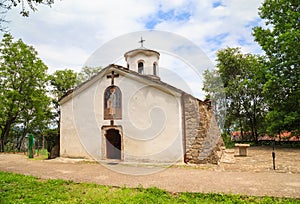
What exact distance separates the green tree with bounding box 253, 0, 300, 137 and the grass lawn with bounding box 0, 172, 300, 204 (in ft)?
50.7

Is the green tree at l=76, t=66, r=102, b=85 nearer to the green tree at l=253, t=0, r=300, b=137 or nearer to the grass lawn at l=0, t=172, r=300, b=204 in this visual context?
the green tree at l=253, t=0, r=300, b=137

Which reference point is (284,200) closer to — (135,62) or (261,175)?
(261,175)

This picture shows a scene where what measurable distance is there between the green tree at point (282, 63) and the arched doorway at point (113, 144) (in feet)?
44.6

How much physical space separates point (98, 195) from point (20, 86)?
21.3 m

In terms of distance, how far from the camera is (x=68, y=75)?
28734 millimetres

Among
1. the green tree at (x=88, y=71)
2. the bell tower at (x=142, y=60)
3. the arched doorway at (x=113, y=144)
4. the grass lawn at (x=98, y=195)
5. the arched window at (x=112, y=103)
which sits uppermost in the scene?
the green tree at (x=88, y=71)

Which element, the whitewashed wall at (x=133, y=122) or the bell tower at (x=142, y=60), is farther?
the bell tower at (x=142, y=60)

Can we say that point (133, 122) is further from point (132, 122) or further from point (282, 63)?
point (282, 63)

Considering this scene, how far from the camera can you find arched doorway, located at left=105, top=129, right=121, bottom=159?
12.6m

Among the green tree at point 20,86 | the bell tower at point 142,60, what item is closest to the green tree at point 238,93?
the bell tower at point 142,60

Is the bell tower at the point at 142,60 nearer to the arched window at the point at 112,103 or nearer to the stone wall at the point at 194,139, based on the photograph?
the arched window at the point at 112,103

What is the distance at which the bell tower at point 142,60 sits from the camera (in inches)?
603

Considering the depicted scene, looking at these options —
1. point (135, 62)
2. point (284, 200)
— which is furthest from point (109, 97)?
point (284, 200)

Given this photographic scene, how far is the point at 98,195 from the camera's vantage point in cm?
573
